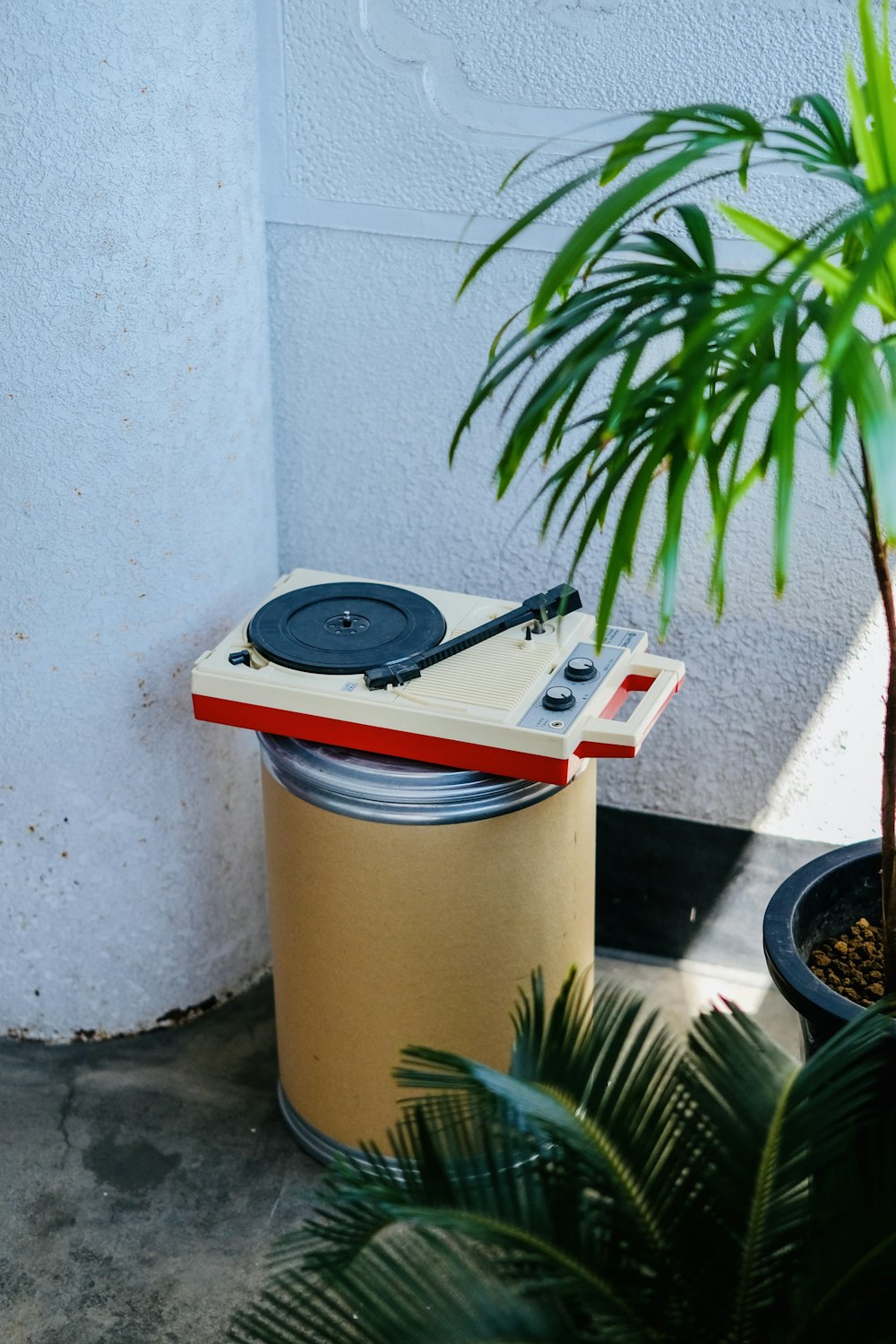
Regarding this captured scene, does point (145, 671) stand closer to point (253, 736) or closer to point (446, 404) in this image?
point (253, 736)

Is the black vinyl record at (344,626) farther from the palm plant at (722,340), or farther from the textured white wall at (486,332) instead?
the palm plant at (722,340)

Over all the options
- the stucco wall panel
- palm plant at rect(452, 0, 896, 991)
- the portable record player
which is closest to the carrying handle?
the portable record player

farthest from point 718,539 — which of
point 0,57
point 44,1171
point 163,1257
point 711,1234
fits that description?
point 44,1171

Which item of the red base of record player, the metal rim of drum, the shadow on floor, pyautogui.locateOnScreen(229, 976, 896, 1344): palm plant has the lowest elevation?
the shadow on floor

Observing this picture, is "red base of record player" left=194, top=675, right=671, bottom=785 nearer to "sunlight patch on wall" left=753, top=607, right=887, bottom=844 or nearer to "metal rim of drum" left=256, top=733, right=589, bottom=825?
"metal rim of drum" left=256, top=733, right=589, bottom=825

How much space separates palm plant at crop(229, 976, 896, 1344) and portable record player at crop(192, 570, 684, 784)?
44 centimetres

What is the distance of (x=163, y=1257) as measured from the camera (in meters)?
1.98

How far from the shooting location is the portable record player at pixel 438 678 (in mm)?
1762

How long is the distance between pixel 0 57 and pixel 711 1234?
155cm

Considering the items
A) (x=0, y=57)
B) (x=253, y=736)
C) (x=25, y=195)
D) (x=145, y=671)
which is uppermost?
(x=0, y=57)

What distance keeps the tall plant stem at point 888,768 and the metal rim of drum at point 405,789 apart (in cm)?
37

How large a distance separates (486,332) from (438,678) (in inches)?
24.5

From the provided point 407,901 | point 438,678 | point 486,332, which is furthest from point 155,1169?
point 486,332

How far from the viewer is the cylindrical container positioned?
5.92ft
